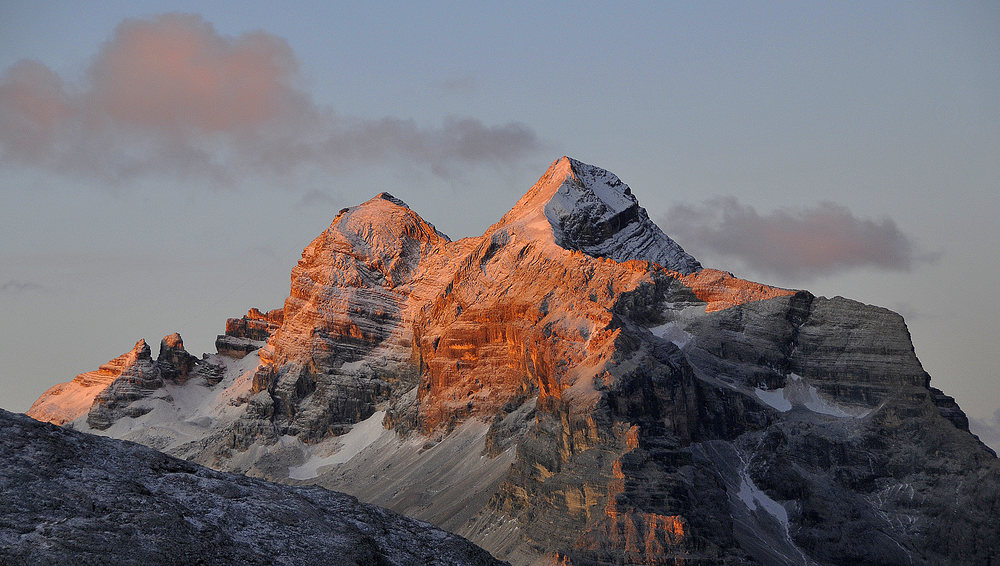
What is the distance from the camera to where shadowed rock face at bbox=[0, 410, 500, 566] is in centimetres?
3434

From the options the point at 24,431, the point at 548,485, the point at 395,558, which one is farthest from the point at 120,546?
the point at 548,485

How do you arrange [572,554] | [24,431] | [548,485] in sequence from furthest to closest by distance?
1. [548,485]
2. [572,554]
3. [24,431]

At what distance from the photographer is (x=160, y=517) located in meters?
36.5

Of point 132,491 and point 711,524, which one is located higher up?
point 711,524

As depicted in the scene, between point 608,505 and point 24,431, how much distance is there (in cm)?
15085

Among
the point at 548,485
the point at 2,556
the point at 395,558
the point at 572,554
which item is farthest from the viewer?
the point at 548,485

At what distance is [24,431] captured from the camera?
37188mm

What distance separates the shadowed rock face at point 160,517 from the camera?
34344 mm

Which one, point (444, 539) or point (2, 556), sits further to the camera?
point (444, 539)

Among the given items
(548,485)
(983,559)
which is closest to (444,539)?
(548,485)

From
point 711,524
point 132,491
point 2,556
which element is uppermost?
point 711,524

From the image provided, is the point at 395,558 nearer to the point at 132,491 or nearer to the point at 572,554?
the point at 132,491

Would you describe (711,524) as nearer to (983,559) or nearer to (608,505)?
(608,505)

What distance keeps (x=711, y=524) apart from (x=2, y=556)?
15917cm
